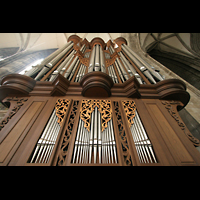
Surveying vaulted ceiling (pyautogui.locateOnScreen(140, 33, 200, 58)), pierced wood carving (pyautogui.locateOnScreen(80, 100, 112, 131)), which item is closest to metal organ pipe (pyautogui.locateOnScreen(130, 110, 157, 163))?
pierced wood carving (pyautogui.locateOnScreen(80, 100, 112, 131))

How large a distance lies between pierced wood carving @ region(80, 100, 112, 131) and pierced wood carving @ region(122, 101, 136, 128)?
1.14ft

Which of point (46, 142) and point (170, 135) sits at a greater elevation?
point (170, 135)

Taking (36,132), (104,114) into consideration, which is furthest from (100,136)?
(36,132)

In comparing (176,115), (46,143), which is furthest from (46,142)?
(176,115)

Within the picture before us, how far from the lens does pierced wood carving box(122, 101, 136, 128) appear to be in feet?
9.38

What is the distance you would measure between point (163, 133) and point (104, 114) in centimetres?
114

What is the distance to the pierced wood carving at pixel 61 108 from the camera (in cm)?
282

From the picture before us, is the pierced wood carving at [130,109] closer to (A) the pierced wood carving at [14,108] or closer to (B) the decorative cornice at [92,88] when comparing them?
(B) the decorative cornice at [92,88]

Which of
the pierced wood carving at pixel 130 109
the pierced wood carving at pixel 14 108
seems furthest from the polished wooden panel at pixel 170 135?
the pierced wood carving at pixel 14 108

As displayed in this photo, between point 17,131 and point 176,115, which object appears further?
point 176,115

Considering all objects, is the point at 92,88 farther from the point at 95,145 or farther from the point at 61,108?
the point at 95,145

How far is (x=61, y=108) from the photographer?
3.15m

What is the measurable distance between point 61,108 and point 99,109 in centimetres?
84
